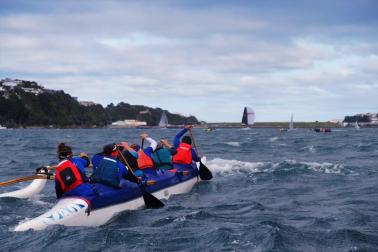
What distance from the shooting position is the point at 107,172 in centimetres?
1210

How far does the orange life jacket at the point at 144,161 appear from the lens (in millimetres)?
15204

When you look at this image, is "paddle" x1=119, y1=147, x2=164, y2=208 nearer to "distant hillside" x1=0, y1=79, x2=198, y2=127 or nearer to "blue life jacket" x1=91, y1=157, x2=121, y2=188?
"blue life jacket" x1=91, y1=157, x2=121, y2=188

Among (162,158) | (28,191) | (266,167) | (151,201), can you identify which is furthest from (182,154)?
(266,167)

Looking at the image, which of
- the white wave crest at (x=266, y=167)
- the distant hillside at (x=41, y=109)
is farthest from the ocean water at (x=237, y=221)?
the distant hillside at (x=41, y=109)

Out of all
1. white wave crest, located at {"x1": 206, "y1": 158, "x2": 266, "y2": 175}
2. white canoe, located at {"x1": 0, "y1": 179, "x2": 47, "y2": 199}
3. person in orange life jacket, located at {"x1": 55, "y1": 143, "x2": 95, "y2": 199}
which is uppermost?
person in orange life jacket, located at {"x1": 55, "y1": 143, "x2": 95, "y2": 199}

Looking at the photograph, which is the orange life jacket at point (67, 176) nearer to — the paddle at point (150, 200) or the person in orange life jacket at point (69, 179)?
the person in orange life jacket at point (69, 179)

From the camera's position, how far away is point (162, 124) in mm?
78062

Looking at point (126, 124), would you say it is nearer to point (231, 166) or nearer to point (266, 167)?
point (231, 166)

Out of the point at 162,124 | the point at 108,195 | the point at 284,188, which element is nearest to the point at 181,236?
the point at 108,195

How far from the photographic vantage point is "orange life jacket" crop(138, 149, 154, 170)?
1520 cm

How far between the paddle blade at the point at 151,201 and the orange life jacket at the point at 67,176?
212cm

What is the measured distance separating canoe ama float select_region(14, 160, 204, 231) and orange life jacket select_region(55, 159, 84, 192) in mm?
327

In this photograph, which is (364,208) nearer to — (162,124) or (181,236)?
(181,236)

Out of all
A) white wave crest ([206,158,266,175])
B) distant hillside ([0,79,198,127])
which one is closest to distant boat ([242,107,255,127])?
distant hillside ([0,79,198,127])
